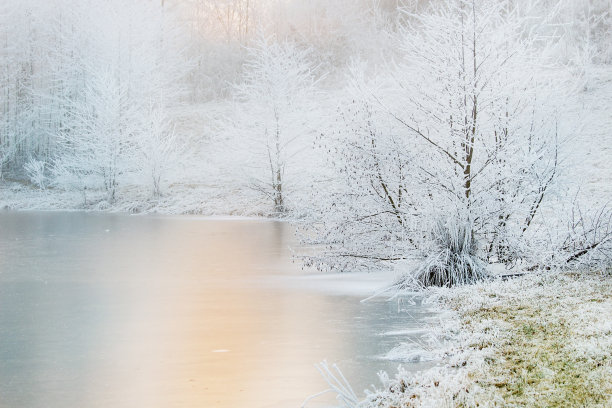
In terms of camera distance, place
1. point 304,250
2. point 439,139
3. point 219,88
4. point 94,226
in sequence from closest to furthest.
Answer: point 439,139, point 304,250, point 94,226, point 219,88

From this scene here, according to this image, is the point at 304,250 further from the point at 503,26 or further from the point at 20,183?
the point at 20,183

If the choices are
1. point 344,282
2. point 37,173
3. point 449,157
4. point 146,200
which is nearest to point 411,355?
point 344,282

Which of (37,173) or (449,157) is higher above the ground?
(37,173)

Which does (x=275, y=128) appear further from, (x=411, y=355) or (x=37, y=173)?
(x=411, y=355)

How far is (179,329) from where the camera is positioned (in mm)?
9570

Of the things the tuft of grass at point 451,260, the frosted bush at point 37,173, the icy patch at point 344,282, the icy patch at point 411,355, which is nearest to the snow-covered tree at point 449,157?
the tuft of grass at point 451,260

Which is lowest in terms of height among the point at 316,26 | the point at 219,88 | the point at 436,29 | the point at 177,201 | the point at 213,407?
the point at 213,407

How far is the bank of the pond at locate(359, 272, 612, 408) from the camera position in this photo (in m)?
5.65

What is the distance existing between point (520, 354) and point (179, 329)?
4.37m

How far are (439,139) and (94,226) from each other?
56.6 ft

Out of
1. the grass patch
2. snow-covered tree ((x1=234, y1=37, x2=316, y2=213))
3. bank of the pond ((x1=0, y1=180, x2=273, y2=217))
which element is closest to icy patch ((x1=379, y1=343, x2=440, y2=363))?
the grass patch

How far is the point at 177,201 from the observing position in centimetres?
3631

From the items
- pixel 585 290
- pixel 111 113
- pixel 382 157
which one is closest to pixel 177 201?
pixel 111 113

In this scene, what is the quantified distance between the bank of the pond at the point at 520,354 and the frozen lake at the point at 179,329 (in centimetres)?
62
